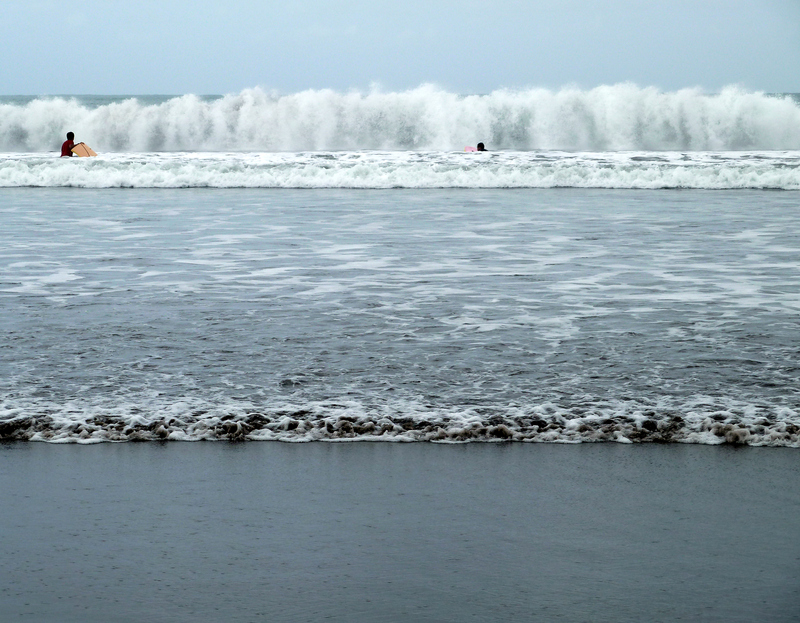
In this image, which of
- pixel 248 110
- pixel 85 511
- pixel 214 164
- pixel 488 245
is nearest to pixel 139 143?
pixel 248 110

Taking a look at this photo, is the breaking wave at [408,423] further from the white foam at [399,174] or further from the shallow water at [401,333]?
the white foam at [399,174]

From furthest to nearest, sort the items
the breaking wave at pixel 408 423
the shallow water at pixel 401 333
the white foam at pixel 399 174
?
the white foam at pixel 399 174, the shallow water at pixel 401 333, the breaking wave at pixel 408 423

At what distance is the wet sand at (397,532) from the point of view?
2746mm

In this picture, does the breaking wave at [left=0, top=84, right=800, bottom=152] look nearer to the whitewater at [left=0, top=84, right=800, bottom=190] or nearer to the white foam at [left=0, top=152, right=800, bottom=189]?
the whitewater at [left=0, top=84, right=800, bottom=190]

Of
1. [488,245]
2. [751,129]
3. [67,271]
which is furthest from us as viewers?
[751,129]

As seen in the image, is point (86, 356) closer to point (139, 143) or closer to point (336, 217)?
point (336, 217)

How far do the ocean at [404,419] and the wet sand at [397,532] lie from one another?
0.01 metres

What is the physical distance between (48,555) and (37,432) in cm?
129

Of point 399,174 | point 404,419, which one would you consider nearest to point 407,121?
point 399,174

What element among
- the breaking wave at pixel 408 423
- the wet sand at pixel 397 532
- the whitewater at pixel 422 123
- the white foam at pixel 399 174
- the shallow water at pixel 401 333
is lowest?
the wet sand at pixel 397 532

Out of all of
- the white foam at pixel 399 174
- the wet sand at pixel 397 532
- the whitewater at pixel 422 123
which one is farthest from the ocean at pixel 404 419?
the whitewater at pixel 422 123

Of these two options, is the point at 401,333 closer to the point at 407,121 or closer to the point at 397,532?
the point at 397,532

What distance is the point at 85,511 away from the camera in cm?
341

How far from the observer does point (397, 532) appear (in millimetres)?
3254
